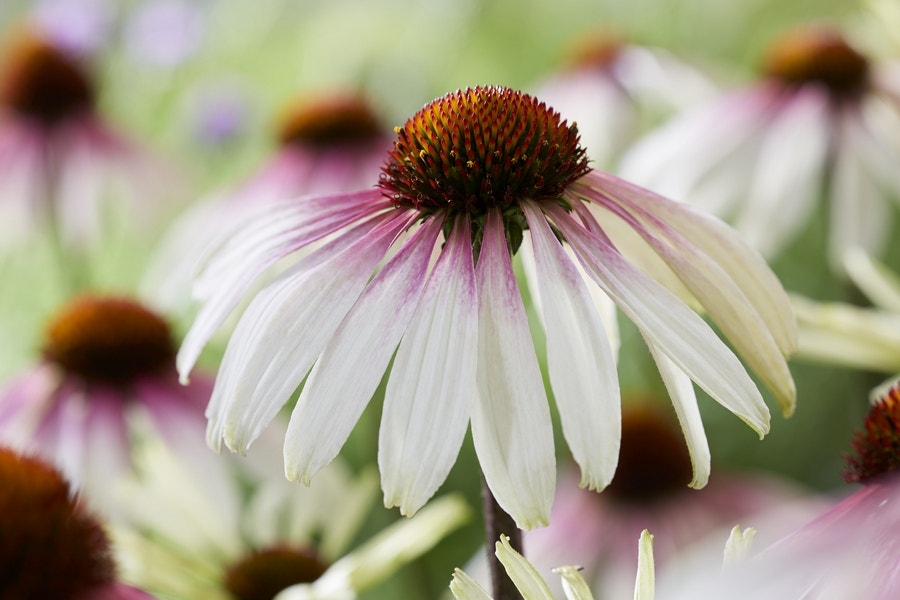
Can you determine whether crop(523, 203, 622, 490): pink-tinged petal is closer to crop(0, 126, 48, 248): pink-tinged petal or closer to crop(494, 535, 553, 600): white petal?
crop(494, 535, 553, 600): white petal

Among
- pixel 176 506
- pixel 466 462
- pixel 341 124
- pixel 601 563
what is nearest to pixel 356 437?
pixel 466 462

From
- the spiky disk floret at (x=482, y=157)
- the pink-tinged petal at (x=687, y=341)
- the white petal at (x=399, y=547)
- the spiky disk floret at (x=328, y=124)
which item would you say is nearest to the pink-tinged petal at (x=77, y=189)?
the spiky disk floret at (x=328, y=124)

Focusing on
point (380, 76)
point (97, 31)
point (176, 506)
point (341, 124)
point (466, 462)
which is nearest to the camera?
point (176, 506)

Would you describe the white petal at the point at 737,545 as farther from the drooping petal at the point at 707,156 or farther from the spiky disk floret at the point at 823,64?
the spiky disk floret at the point at 823,64

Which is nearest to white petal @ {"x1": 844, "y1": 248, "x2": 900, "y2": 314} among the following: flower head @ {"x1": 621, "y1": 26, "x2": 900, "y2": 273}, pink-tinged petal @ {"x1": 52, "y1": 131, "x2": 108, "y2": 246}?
flower head @ {"x1": 621, "y1": 26, "x2": 900, "y2": 273}

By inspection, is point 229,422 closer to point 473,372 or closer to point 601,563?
point 473,372

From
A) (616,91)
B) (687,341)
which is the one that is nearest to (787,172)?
(616,91)
